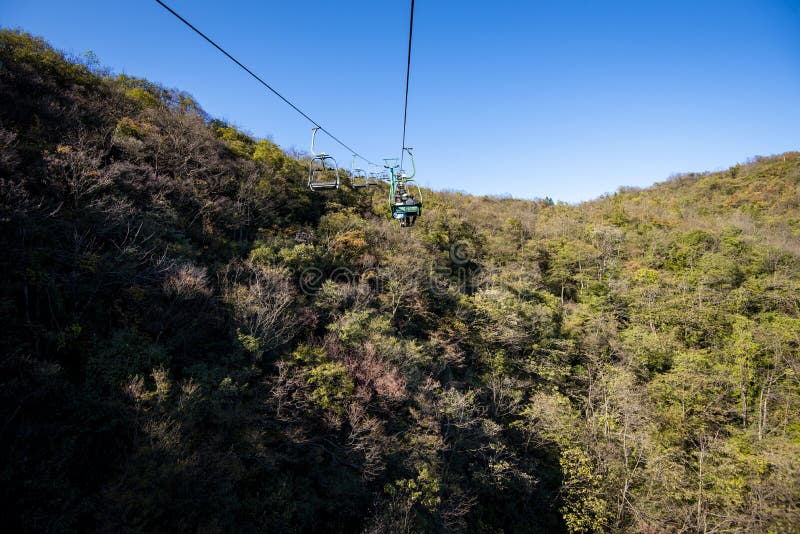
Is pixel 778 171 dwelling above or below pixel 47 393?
above

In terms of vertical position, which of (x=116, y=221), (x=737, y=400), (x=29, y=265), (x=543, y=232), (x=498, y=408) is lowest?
(x=498, y=408)

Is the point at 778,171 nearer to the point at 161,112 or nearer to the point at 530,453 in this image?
the point at 530,453

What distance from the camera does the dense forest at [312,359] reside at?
10844mm

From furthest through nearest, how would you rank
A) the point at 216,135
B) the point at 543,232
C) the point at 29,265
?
the point at 543,232 < the point at 216,135 < the point at 29,265

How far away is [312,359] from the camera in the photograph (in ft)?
53.7

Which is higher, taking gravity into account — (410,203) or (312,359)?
(410,203)

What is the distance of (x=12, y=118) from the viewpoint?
1434cm

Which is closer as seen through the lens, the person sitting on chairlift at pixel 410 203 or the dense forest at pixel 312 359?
the dense forest at pixel 312 359

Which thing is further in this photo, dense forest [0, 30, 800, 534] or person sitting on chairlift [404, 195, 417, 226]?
person sitting on chairlift [404, 195, 417, 226]

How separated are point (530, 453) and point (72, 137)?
108ft

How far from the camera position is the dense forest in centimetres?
1084

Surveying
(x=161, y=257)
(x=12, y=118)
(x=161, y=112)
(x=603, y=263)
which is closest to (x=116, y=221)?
(x=161, y=257)

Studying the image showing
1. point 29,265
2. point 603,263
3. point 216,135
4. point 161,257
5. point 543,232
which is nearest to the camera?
point 29,265

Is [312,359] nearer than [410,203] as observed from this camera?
No
